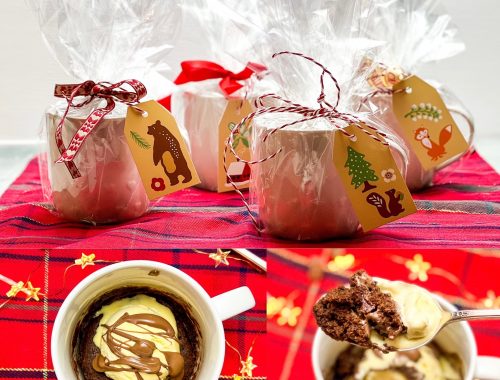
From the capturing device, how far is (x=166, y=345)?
0.86 meters

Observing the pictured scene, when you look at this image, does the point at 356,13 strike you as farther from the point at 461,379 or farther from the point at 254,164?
the point at 461,379

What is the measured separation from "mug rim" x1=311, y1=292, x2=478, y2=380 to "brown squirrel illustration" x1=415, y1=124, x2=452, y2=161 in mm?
361

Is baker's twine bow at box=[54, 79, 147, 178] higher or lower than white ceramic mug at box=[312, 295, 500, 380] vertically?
higher

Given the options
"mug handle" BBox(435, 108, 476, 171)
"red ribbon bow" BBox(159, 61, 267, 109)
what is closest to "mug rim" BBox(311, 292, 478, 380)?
"mug handle" BBox(435, 108, 476, 171)

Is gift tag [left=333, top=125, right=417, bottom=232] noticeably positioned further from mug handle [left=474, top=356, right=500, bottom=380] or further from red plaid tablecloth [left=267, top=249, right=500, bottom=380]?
mug handle [left=474, top=356, right=500, bottom=380]

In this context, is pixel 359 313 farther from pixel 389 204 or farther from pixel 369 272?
pixel 389 204

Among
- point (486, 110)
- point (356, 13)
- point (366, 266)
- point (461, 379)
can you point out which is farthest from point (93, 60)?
point (486, 110)

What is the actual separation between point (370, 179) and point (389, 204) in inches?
2.0

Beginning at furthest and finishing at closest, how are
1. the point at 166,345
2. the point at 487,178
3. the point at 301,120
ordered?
the point at 487,178 < the point at 301,120 < the point at 166,345

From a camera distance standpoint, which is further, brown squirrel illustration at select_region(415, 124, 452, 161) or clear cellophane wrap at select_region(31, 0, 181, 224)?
brown squirrel illustration at select_region(415, 124, 452, 161)

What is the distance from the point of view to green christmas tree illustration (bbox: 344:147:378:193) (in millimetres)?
971

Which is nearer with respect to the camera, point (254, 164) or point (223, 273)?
point (223, 273)

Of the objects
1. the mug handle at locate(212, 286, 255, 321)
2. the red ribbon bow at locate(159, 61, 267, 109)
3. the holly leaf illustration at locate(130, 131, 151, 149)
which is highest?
the red ribbon bow at locate(159, 61, 267, 109)

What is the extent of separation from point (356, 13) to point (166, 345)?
0.54 meters
